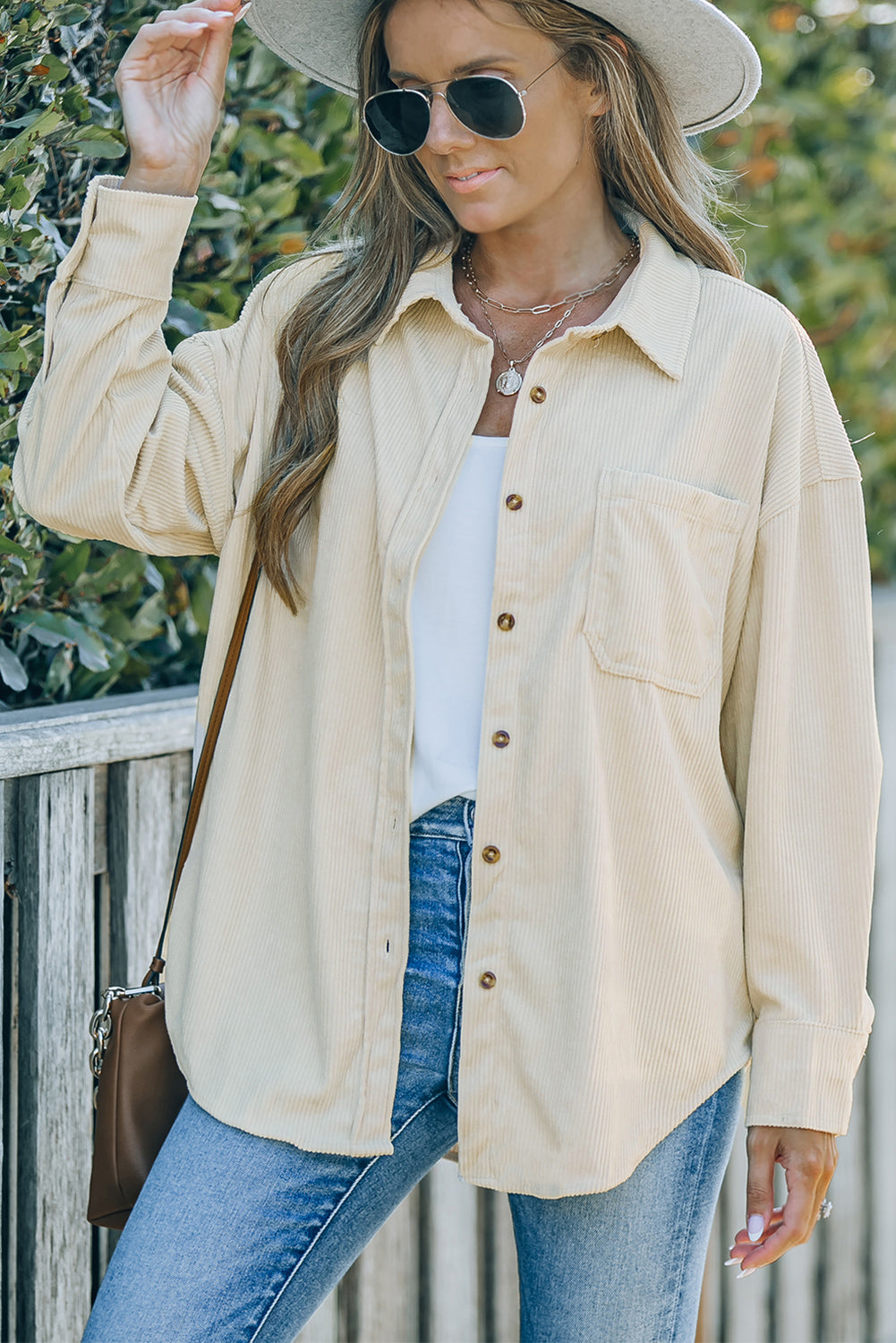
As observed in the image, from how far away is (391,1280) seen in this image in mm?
2625

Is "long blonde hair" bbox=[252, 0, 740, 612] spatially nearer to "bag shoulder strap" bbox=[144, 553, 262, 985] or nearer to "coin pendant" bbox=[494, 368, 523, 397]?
"bag shoulder strap" bbox=[144, 553, 262, 985]

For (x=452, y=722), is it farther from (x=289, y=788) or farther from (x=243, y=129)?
(x=243, y=129)

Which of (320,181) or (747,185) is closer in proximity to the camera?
(320,181)

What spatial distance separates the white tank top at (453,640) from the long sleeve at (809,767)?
0.32 metres

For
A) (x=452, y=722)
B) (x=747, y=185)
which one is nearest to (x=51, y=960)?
(x=452, y=722)

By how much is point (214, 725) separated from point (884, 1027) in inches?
91.4

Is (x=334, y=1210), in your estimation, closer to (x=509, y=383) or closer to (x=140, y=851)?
(x=140, y=851)

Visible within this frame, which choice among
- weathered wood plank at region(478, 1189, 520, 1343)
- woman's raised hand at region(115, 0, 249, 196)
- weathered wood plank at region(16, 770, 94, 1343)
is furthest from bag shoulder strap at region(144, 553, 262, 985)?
weathered wood plank at region(478, 1189, 520, 1343)

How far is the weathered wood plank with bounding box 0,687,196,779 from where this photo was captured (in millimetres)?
2012

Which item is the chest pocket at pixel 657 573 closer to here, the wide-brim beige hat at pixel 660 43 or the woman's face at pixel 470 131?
the woman's face at pixel 470 131

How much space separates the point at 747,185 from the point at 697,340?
190 centimetres

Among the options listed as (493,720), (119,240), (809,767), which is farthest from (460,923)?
(119,240)

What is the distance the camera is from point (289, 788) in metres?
1.79

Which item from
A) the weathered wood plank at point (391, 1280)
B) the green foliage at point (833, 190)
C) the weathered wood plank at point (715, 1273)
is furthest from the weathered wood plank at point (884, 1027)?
the weathered wood plank at point (391, 1280)
